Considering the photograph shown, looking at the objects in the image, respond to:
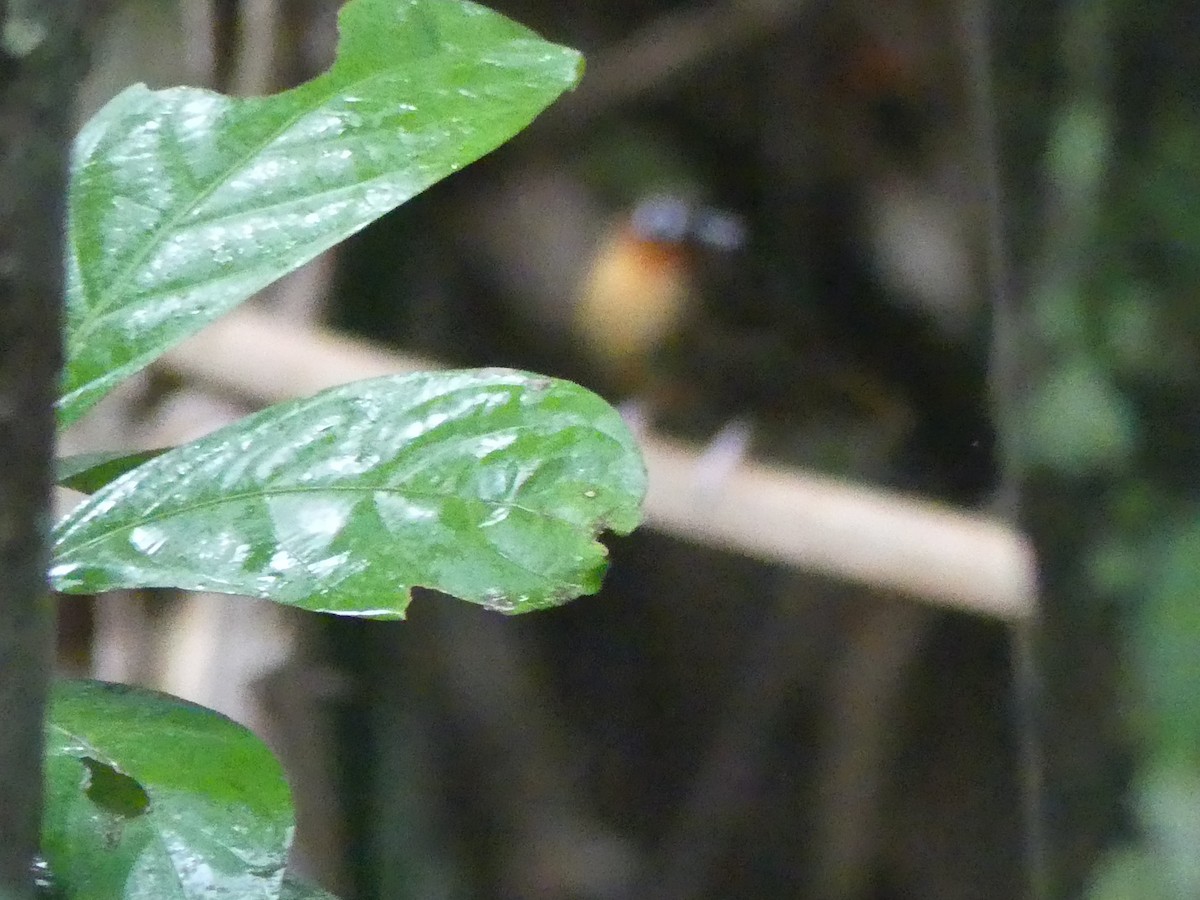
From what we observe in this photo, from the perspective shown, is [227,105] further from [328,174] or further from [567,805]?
[567,805]

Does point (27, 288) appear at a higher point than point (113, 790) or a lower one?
higher

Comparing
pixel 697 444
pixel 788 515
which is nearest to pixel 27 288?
pixel 788 515

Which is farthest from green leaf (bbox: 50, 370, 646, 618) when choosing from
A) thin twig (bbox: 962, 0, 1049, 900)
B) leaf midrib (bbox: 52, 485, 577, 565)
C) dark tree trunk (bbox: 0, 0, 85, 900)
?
thin twig (bbox: 962, 0, 1049, 900)

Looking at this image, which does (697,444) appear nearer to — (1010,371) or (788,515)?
(788,515)

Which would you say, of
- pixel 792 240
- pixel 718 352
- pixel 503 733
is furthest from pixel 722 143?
pixel 503 733

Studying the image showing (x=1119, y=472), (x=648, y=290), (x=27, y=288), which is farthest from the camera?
(x=648, y=290)

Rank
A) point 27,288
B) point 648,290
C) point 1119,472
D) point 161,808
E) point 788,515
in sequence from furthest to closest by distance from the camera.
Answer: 1. point 648,290
2. point 788,515
3. point 1119,472
4. point 161,808
5. point 27,288

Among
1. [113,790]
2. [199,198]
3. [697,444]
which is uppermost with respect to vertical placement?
[199,198]
